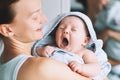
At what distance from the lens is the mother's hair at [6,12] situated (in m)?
0.97

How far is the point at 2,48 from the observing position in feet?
3.59

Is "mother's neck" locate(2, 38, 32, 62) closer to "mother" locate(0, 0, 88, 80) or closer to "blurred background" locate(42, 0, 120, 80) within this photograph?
"mother" locate(0, 0, 88, 80)

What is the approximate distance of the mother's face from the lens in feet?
3.25

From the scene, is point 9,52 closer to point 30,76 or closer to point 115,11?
point 30,76

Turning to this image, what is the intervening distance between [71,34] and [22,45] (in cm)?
19

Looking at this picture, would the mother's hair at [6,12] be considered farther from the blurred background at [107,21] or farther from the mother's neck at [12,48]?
the blurred background at [107,21]

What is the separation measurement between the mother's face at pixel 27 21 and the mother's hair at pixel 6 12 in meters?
0.01

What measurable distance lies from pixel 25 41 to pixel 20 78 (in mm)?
141

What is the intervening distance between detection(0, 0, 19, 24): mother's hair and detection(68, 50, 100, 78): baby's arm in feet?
0.76

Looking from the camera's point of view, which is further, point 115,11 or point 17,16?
point 115,11

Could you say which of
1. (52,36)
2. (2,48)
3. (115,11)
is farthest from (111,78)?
(2,48)

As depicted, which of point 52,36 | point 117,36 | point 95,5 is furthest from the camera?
point 117,36

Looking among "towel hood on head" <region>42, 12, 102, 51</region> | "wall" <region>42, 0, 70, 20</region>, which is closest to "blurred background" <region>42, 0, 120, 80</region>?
"wall" <region>42, 0, 70, 20</region>

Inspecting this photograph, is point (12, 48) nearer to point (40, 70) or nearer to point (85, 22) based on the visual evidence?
point (40, 70)
